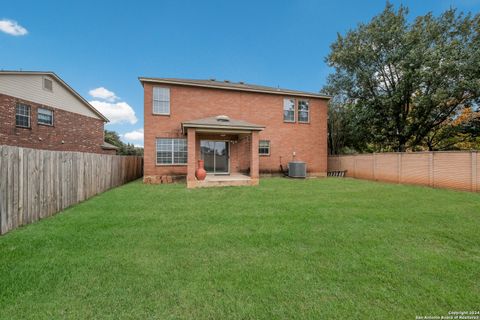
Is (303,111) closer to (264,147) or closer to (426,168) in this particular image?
(264,147)

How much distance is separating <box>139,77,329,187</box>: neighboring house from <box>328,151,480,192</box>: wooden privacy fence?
2.94m

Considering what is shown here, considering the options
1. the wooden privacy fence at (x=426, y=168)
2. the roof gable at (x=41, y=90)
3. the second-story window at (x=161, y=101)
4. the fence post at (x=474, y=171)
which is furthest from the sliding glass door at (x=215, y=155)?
the fence post at (x=474, y=171)

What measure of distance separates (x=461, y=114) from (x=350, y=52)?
9794mm

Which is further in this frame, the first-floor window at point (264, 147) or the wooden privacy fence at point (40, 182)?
the first-floor window at point (264, 147)

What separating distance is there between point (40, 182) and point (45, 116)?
13.3m

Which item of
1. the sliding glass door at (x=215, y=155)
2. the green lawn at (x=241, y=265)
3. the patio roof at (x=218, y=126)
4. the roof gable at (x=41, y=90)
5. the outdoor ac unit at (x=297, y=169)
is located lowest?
the green lawn at (x=241, y=265)

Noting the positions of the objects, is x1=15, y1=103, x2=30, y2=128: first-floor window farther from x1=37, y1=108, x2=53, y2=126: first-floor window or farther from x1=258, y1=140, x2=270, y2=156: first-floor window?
x1=258, y1=140, x2=270, y2=156: first-floor window

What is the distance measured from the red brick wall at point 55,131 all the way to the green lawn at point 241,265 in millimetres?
11975

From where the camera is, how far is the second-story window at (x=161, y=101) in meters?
12.4

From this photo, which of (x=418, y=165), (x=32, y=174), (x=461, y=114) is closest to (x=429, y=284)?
(x=32, y=174)

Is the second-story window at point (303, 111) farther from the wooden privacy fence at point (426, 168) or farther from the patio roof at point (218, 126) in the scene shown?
the patio roof at point (218, 126)

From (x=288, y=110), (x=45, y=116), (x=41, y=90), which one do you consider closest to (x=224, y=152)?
(x=288, y=110)

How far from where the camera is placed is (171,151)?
12.6 m

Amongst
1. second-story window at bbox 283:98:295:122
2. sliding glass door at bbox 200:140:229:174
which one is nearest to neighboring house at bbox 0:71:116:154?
sliding glass door at bbox 200:140:229:174
